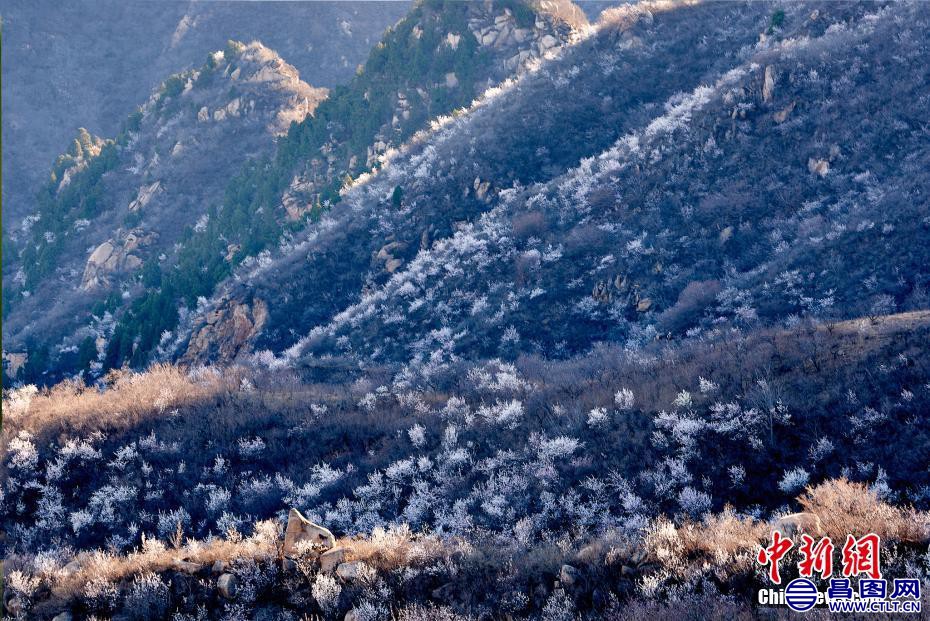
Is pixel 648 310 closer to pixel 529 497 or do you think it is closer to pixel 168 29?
pixel 529 497

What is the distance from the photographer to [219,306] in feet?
135

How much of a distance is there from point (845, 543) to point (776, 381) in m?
7.58

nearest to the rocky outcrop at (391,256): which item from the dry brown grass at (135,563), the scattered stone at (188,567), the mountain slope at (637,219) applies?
the mountain slope at (637,219)

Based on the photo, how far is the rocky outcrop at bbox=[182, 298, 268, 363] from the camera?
1518 inches

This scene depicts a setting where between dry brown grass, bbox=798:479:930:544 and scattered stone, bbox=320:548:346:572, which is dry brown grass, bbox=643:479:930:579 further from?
scattered stone, bbox=320:548:346:572

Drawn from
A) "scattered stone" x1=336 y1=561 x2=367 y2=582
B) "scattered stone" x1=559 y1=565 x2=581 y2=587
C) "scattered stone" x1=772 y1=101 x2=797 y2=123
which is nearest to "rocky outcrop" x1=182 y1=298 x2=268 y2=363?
"scattered stone" x1=336 y1=561 x2=367 y2=582

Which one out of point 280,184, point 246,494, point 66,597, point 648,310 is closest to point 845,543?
point 66,597

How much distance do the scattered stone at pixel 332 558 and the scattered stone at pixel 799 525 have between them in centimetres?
698

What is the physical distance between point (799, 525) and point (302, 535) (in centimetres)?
827

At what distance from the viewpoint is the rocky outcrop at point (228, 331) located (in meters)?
38.6

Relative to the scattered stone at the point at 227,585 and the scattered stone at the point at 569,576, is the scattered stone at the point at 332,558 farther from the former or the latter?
the scattered stone at the point at 569,576

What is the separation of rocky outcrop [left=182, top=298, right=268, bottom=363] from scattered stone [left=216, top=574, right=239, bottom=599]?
2678cm

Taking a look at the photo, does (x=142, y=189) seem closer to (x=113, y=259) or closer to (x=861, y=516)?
(x=113, y=259)

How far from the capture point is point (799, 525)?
A: 11008 millimetres
